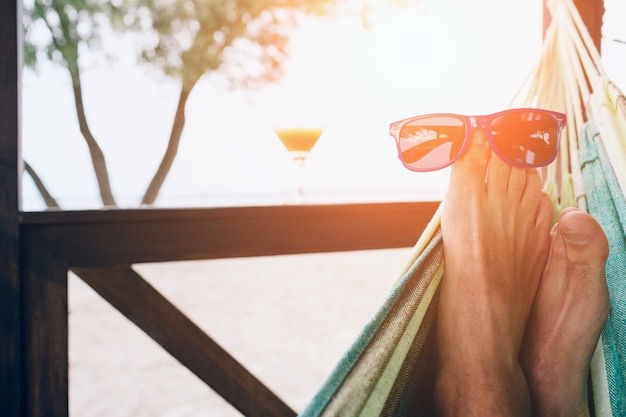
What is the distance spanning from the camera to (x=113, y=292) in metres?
1.07

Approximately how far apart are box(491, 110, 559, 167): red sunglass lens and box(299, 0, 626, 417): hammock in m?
0.13

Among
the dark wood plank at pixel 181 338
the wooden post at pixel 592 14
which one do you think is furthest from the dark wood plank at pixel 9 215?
the wooden post at pixel 592 14

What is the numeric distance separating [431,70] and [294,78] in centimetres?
139

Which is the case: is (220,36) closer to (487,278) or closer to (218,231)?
(218,231)

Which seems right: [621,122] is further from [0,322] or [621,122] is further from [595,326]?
[0,322]

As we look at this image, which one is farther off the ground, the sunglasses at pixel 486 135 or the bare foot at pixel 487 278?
the sunglasses at pixel 486 135

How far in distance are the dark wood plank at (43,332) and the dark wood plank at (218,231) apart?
0.03 metres

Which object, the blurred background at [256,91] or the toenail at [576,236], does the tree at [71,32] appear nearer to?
the blurred background at [256,91]

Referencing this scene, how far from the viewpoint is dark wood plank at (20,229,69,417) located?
0.98m

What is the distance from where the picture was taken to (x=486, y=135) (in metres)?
0.90

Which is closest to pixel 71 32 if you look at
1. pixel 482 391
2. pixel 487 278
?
pixel 487 278

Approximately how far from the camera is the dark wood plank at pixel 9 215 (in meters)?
0.94

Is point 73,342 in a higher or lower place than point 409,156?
lower

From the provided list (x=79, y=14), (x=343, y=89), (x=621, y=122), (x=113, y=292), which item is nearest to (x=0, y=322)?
(x=113, y=292)
